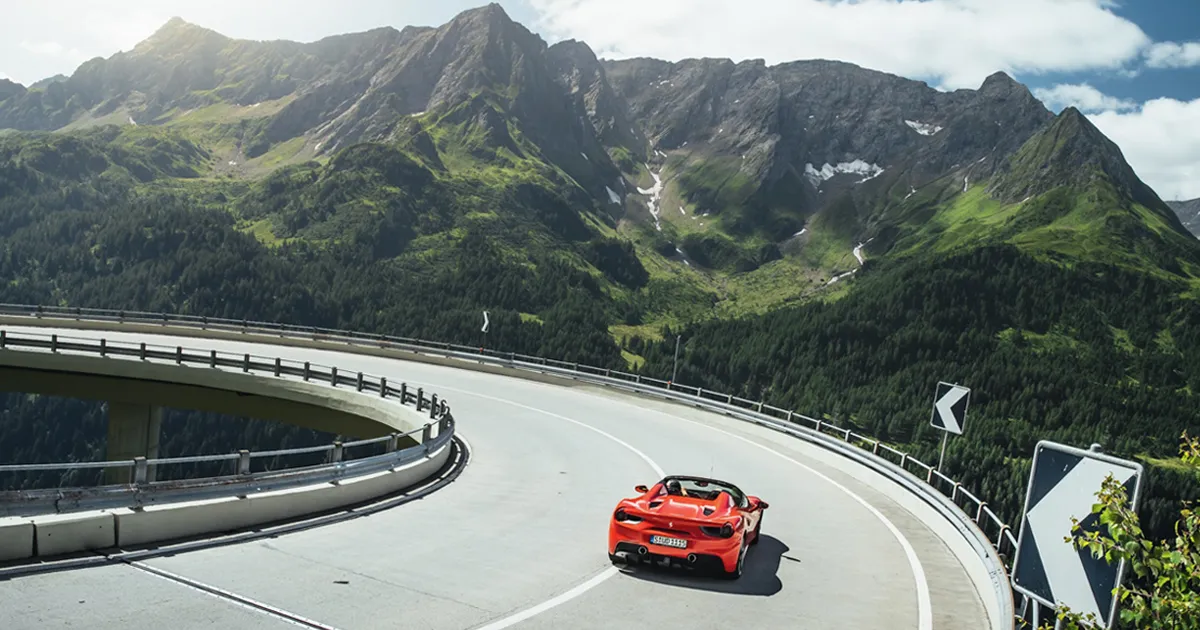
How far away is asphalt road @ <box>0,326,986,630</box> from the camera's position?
813cm

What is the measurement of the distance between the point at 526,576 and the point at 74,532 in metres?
5.00

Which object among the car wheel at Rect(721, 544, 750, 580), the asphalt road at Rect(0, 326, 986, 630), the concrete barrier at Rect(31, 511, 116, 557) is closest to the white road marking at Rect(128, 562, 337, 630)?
the asphalt road at Rect(0, 326, 986, 630)

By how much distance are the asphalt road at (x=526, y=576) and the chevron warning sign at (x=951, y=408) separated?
2.14 m

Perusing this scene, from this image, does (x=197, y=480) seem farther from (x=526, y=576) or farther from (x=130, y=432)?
(x=130, y=432)

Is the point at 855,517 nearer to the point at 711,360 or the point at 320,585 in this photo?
the point at 320,585

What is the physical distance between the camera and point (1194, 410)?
609 ft

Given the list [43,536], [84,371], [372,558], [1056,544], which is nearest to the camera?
[1056,544]

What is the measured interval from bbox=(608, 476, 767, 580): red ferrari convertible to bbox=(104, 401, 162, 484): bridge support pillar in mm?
34916

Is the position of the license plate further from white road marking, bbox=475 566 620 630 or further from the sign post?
the sign post

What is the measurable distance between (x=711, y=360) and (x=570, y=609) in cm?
18749

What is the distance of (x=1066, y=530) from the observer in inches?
217

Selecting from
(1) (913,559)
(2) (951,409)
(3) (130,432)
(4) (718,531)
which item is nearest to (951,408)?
(2) (951,409)

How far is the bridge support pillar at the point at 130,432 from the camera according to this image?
39781 millimetres

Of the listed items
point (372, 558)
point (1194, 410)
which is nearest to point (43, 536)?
point (372, 558)
